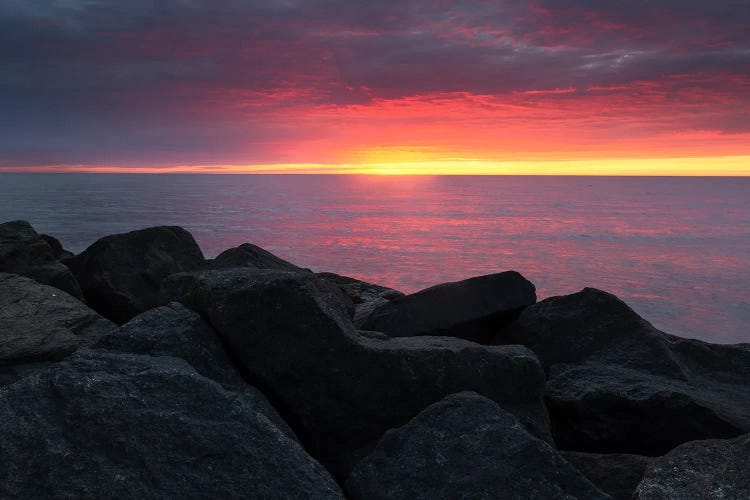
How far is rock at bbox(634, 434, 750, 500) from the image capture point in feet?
12.8

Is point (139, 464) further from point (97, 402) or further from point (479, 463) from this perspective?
point (479, 463)

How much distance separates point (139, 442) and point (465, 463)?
2.09 meters

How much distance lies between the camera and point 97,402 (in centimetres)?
388

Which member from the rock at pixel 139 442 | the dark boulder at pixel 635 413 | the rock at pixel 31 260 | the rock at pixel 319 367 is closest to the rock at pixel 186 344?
the rock at pixel 319 367

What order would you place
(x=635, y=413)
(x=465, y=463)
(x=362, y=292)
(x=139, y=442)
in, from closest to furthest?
1. (x=139, y=442)
2. (x=465, y=463)
3. (x=635, y=413)
4. (x=362, y=292)

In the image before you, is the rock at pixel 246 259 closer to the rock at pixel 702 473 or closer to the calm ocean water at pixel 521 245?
the rock at pixel 702 473

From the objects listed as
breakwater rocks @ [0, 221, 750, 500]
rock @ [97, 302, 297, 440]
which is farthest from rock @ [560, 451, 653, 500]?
rock @ [97, 302, 297, 440]

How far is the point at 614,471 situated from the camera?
5.17 m

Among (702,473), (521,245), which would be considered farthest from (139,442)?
(521,245)

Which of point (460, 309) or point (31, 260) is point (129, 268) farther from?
point (460, 309)

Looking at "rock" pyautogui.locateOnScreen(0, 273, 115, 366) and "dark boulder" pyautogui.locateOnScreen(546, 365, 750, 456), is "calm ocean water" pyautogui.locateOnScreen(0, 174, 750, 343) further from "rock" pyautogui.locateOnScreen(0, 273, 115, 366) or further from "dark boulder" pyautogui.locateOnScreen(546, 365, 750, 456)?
"rock" pyautogui.locateOnScreen(0, 273, 115, 366)

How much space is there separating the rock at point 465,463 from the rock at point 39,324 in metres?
3.67

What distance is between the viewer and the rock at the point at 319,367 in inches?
212

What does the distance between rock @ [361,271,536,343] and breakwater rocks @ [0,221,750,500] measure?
0.07 feet
